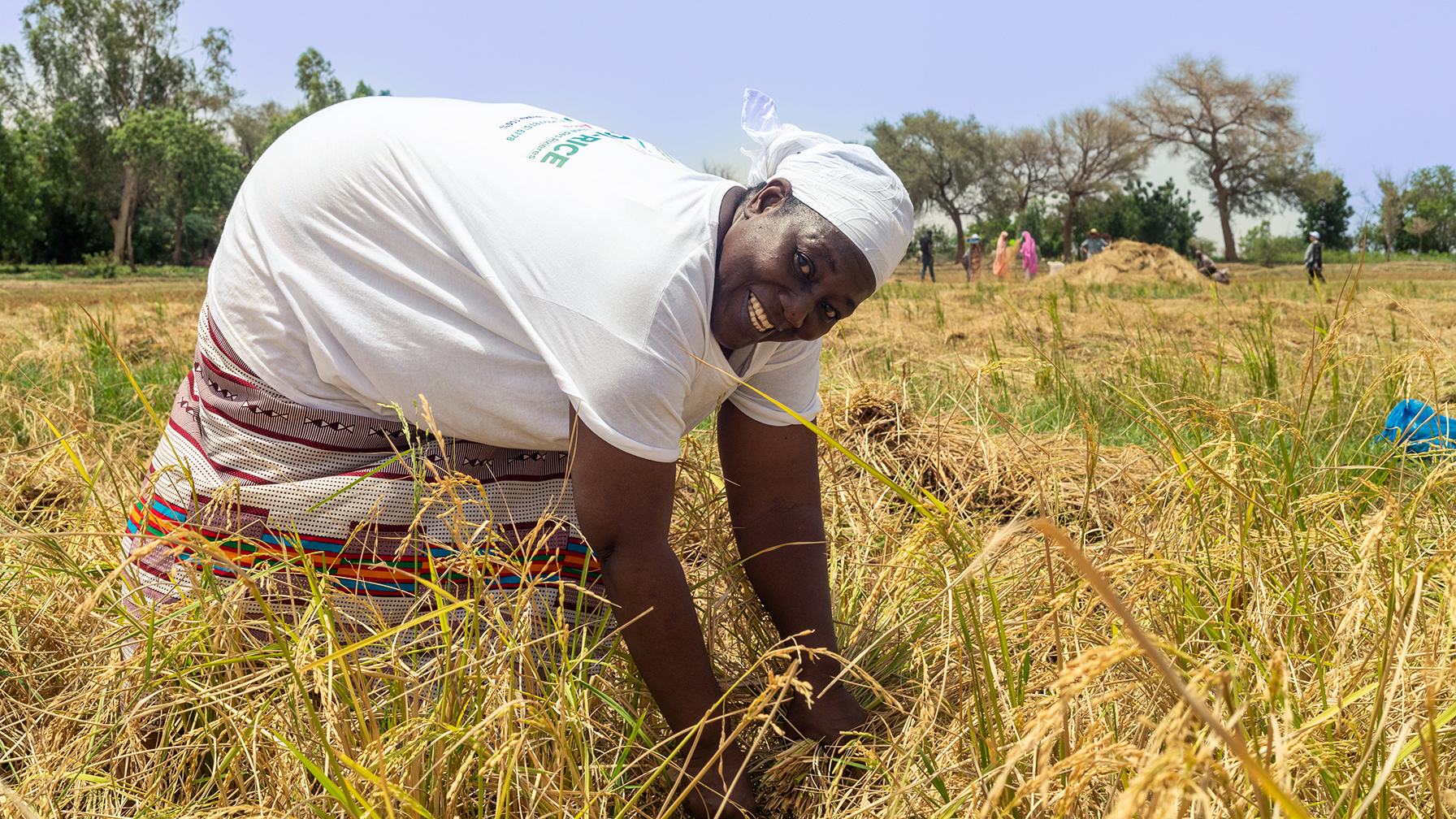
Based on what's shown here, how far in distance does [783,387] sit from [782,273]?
0.31m

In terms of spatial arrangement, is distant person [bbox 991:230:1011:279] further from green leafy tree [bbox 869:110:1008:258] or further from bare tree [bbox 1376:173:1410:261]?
green leafy tree [bbox 869:110:1008:258]

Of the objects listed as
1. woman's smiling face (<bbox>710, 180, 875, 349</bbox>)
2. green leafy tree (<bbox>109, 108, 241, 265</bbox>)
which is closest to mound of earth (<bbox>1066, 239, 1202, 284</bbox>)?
woman's smiling face (<bbox>710, 180, 875, 349</bbox>)

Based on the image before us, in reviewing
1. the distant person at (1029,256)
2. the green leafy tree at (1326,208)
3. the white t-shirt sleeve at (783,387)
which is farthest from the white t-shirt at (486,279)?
the green leafy tree at (1326,208)

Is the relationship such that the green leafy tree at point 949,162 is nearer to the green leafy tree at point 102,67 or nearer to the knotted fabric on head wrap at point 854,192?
the green leafy tree at point 102,67

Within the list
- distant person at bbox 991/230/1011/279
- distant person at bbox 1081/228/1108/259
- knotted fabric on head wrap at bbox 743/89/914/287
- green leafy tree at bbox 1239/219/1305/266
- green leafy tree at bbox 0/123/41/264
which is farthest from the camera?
green leafy tree at bbox 1239/219/1305/266

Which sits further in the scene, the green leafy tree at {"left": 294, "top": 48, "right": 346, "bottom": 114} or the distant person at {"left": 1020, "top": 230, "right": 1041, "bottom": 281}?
the green leafy tree at {"left": 294, "top": 48, "right": 346, "bottom": 114}

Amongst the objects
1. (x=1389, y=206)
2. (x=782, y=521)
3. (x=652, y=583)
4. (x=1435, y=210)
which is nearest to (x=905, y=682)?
(x=782, y=521)

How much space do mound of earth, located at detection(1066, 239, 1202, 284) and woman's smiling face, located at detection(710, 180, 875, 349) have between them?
16.4m

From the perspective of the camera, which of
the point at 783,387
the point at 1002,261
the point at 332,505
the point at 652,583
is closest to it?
the point at 652,583

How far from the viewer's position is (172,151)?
2830cm

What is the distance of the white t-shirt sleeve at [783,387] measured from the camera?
1602 millimetres

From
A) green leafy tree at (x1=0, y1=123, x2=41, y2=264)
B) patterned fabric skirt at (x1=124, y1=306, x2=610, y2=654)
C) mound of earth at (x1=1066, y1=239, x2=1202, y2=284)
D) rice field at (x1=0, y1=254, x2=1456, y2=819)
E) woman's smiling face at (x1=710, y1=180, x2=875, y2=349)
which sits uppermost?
green leafy tree at (x1=0, y1=123, x2=41, y2=264)

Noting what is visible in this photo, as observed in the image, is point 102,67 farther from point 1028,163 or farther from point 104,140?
point 1028,163

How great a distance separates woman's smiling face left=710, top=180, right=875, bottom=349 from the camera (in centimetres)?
135
